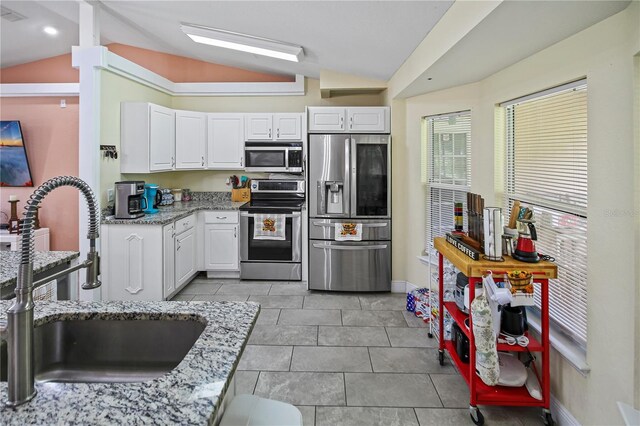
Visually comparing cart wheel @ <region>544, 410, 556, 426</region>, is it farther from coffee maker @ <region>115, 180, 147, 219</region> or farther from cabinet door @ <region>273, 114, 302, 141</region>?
cabinet door @ <region>273, 114, 302, 141</region>

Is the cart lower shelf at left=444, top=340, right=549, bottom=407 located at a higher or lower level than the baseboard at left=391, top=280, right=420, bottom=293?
lower

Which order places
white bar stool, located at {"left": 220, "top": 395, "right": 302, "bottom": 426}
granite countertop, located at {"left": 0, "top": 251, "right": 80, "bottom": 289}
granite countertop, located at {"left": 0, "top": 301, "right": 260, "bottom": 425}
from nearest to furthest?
1. granite countertop, located at {"left": 0, "top": 301, "right": 260, "bottom": 425}
2. white bar stool, located at {"left": 220, "top": 395, "right": 302, "bottom": 426}
3. granite countertop, located at {"left": 0, "top": 251, "right": 80, "bottom": 289}

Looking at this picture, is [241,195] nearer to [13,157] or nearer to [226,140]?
[226,140]

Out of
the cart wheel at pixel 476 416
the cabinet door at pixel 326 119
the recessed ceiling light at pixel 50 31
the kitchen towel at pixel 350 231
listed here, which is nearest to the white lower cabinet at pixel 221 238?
the kitchen towel at pixel 350 231

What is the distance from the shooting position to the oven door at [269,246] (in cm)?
456

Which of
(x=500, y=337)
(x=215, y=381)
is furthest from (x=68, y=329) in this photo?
(x=500, y=337)

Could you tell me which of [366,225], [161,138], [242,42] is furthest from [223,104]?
[366,225]

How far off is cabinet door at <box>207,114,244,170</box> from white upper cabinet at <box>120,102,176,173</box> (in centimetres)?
79

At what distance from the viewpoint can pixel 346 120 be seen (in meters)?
4.18

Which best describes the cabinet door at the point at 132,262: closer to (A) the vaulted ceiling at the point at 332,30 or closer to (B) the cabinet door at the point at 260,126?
(B) the cabinet door at the point at 260,126

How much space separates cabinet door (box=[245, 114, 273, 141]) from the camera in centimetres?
491

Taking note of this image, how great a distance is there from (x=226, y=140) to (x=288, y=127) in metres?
0.85

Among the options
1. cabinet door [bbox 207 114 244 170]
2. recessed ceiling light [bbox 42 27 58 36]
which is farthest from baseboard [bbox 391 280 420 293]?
recessed ceiling light [bbox 42 27 58 36]

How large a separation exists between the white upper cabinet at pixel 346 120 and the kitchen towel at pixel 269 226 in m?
1.15
